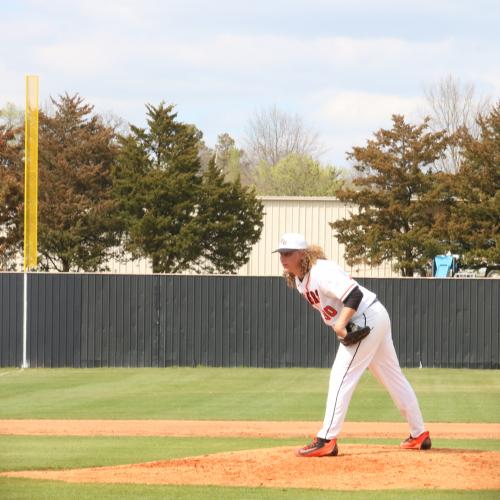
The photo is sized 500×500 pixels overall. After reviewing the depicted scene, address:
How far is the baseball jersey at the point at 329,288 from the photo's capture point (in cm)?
822

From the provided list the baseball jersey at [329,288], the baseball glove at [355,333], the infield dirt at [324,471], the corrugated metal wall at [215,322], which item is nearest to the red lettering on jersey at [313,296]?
the baseball jersey at [329,288]

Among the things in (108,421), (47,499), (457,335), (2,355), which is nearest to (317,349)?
(457,335)

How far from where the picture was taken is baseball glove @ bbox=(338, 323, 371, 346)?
27.3 feet

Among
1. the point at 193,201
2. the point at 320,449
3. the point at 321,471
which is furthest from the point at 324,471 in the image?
the point at 193,201

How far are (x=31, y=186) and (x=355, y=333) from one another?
772 inches

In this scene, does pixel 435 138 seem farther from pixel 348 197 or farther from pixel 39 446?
pixel 39 446

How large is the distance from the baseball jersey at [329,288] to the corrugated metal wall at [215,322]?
16561 millimetres

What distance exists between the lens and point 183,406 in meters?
16.5

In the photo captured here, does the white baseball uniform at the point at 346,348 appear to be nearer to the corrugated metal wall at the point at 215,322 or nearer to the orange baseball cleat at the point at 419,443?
the orange baseball cleat at the point at 419,443

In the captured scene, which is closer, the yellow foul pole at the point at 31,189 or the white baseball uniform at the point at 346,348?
the white baseball uniform at the point at 346,348

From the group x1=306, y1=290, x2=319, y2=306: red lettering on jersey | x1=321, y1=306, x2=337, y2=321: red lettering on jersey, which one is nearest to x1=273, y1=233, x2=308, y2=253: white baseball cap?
x1=306, y1=290, x2=319, y2=306: red lettering on jersey

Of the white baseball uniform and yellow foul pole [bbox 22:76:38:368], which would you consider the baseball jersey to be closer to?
the white baseball uniform

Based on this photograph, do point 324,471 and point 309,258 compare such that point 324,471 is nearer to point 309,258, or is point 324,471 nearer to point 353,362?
point 353,362

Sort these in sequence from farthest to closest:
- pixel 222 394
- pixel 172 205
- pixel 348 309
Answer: pixel 172 205, pixel 222 394, pixel 348 309
